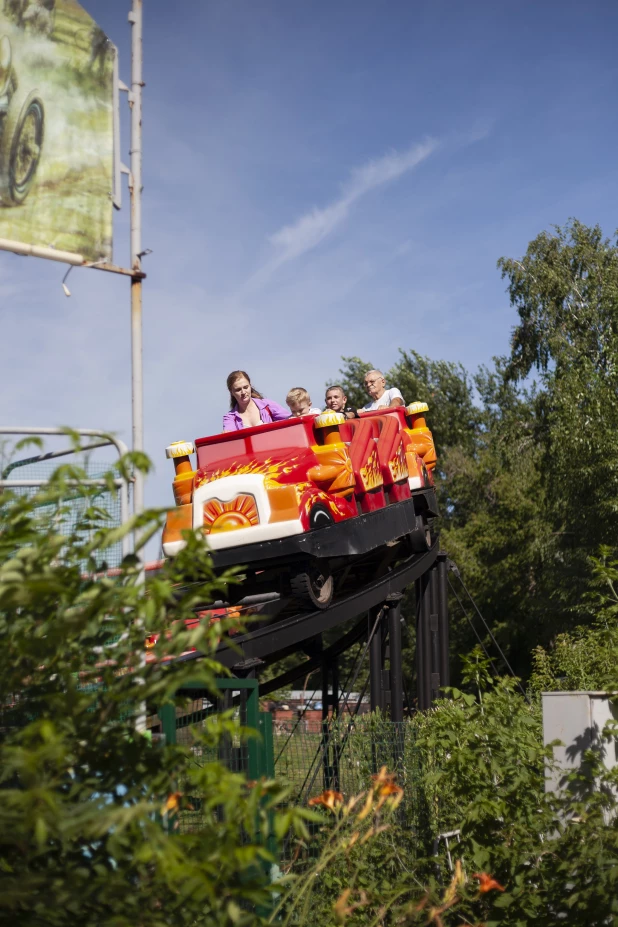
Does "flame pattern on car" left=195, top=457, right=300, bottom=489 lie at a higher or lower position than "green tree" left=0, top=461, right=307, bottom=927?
higher

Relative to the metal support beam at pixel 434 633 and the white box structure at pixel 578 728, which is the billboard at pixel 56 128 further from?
the metal support beam at pixel 434 633

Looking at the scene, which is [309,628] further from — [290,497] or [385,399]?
[385,399]

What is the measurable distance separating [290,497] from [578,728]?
3054 mm

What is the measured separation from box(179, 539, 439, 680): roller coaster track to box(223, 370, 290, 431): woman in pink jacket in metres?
1.65

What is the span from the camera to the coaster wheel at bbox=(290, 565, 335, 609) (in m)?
7.28

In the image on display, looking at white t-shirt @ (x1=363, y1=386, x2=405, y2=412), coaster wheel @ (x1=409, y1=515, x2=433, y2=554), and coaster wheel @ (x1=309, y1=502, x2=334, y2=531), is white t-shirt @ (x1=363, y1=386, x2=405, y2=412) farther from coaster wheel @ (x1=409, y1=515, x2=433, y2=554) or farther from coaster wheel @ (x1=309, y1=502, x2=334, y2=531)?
coaster wheel @ (x1=309, y1=502, x2=334, y2=531)

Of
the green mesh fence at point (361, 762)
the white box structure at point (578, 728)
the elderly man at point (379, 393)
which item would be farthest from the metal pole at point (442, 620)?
the white box structure at point (578, 728)

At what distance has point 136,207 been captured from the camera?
13.2ft

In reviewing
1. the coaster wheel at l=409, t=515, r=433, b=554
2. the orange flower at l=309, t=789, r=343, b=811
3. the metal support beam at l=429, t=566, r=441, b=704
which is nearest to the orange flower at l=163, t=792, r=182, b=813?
the orange flower at l=309, t=789, r=343, b=811

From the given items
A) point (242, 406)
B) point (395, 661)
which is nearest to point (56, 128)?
point (242, 406)

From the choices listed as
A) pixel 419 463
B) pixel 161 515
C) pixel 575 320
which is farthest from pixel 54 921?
pixel 575 320

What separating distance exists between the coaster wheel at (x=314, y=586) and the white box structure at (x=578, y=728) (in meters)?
3.08

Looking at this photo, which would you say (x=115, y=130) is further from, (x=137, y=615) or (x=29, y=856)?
(x=29, y=856)

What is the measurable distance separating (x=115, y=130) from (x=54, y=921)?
3021mm
